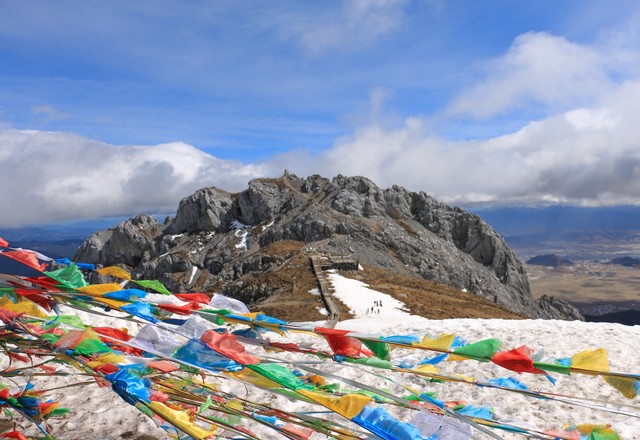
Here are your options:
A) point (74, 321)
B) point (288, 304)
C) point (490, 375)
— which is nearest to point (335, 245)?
point (288, 304)

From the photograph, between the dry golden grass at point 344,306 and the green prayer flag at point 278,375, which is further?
the dry golden grass at point 344,306

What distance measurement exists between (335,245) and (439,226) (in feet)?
130

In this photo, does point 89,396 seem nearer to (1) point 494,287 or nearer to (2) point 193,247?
(1) point 494,287

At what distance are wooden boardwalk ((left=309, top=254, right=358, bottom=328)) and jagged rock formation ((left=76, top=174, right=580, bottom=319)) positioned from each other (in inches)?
245

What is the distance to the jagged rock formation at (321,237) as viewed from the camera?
67.3 meters

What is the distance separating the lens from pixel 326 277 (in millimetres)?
33250

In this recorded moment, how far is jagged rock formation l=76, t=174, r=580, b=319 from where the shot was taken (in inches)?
2650

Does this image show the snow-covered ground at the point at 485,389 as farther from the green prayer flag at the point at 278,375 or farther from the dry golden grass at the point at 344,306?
the dry golden grass at the point at 344,306

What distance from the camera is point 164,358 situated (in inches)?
154

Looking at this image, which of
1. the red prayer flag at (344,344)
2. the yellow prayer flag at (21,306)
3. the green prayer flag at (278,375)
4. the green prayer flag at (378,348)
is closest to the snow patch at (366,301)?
the red prayer flag at (344,344)

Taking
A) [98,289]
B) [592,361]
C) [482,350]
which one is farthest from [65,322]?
[592,361]

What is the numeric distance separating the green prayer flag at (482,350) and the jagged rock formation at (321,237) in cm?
4218

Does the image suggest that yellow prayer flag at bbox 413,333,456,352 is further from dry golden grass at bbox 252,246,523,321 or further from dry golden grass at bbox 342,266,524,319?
dry golden grass at bbox 342,266,524,319

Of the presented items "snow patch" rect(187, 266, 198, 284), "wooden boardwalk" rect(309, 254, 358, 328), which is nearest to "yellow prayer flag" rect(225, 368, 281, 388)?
"wooden boardwalk" rect(309, 254, 358, 328)
